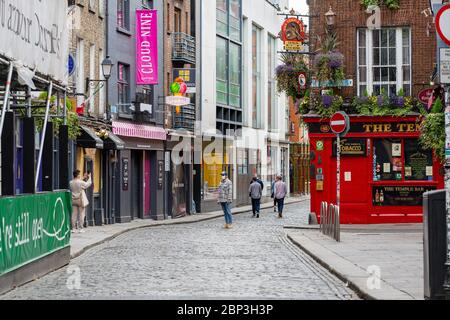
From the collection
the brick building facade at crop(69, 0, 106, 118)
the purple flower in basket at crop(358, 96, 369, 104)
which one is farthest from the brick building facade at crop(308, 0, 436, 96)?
the brick building facade at crop(69, 0, 106, 118)

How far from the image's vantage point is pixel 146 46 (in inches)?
1566

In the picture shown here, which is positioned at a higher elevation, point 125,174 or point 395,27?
point 395,27

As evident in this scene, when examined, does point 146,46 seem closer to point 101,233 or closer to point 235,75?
point 101,233

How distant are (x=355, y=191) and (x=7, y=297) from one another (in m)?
21.3

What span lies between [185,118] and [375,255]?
27.9 metres

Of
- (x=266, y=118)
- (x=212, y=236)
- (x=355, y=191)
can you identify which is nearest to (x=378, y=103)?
(x=355, y=191)

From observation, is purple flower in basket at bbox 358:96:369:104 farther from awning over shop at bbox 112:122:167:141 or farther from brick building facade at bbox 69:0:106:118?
awning over shop at bbox 112:122:167:141

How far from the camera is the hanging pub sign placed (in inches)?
1352

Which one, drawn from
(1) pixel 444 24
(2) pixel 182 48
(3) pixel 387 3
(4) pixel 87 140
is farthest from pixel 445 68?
(2) pixel 182 48

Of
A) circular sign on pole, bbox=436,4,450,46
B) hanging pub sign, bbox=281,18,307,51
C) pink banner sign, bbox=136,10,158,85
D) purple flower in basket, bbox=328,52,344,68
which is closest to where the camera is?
circular sign on pole, bbox=436,4,450,46

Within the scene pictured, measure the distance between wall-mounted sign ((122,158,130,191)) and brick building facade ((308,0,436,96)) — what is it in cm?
950

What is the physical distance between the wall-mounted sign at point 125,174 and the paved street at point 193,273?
1178cm

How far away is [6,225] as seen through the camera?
13.3 metres
